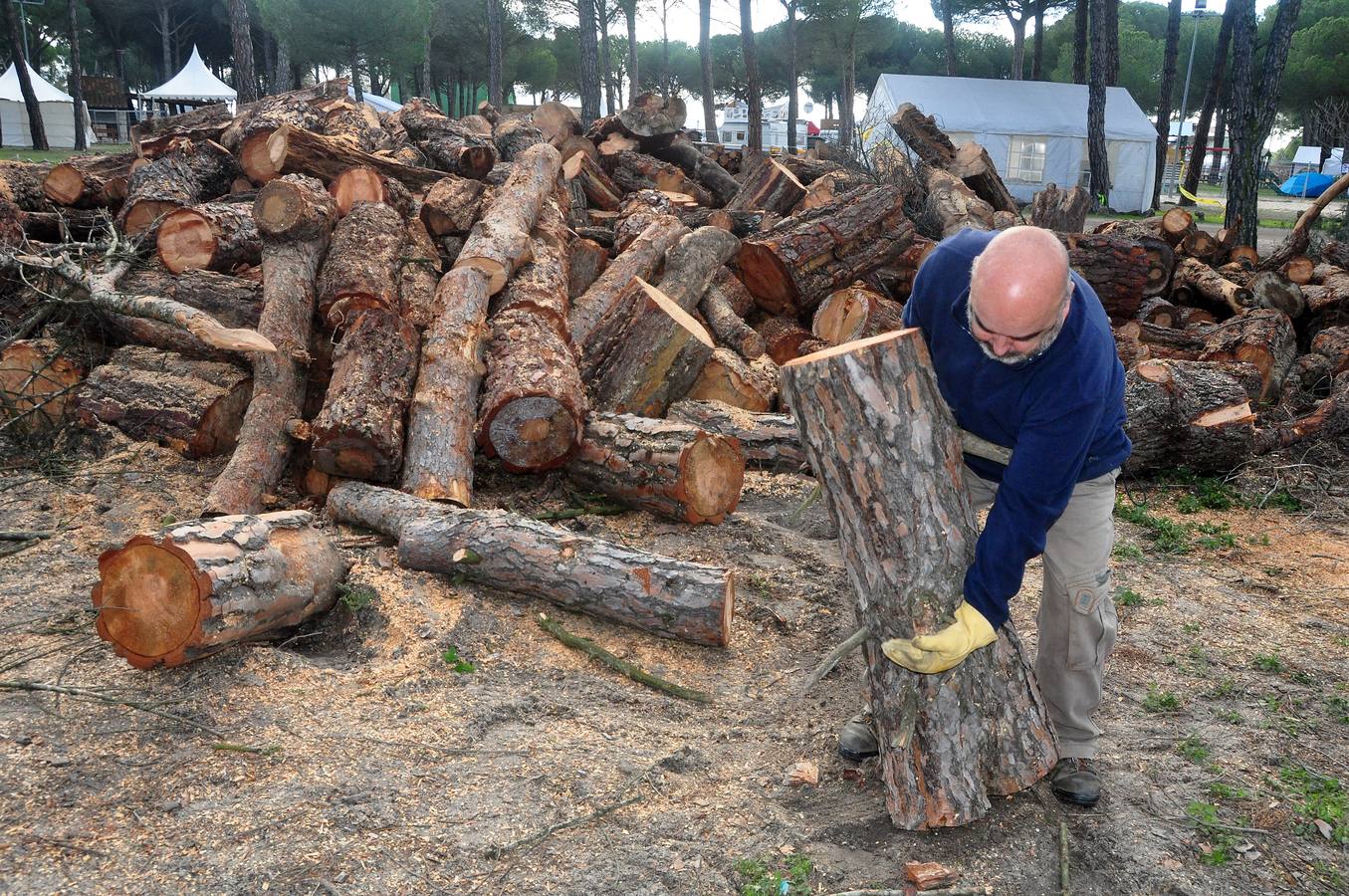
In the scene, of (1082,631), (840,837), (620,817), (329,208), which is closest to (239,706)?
(620,817)

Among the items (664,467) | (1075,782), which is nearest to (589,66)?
(664,467)

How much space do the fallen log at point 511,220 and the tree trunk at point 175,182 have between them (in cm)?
244

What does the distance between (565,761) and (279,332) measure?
3.33 meters

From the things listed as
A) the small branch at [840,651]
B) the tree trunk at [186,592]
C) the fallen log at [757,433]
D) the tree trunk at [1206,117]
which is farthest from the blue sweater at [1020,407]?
the tree trunk at [1206,117]

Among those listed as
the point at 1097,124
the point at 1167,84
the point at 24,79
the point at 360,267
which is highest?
the point at 24,79

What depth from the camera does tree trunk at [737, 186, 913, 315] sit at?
7.02 m

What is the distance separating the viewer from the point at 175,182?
7.07 meters

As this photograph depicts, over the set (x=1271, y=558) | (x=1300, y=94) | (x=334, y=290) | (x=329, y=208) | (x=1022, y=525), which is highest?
(x=1300, y=94)

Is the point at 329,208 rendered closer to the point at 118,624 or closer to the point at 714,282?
the point at 714,282

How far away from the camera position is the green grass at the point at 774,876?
2344 millimetres

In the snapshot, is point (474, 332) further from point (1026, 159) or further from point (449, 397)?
point (1026, 159)

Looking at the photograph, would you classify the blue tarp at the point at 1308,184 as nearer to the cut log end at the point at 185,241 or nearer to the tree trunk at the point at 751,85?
the tree trunk at the point at 751,85

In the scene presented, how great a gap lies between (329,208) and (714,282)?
9.73 feet

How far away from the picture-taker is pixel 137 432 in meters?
4.96
